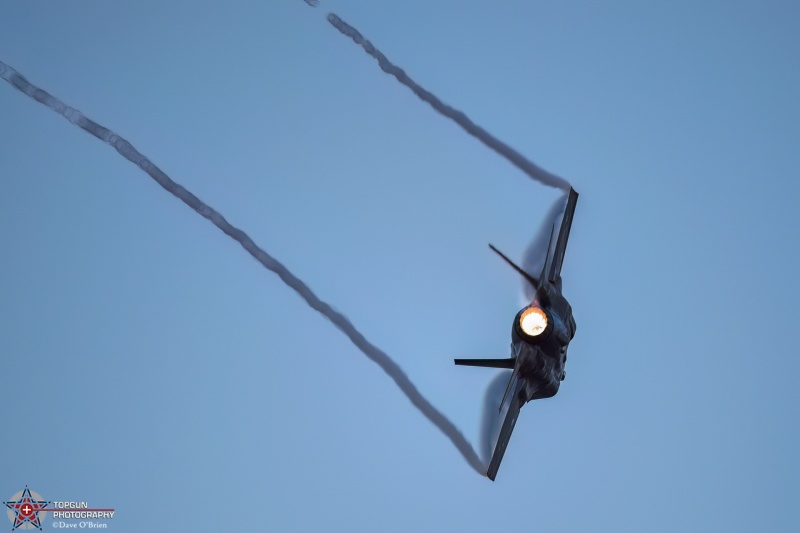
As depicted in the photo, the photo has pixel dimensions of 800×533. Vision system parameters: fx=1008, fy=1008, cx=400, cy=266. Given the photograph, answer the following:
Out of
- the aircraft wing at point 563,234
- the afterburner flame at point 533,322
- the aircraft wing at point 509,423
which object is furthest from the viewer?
the aircraft wing at point 563,234

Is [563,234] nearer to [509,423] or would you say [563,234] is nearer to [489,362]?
[489,362]

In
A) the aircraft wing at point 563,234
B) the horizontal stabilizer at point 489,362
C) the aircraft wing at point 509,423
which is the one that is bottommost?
the aircraft wing at point 509,423

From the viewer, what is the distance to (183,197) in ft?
117

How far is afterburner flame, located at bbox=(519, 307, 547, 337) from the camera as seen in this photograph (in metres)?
31.1

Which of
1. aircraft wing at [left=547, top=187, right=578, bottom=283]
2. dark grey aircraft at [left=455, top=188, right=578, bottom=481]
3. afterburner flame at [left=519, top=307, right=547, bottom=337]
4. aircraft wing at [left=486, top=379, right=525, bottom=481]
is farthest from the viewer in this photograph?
aircraft wing at [left=547, top=187, right=578, bottom=283]

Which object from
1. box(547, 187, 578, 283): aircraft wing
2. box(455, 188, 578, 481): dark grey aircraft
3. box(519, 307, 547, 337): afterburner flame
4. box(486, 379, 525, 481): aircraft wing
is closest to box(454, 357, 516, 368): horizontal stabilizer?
box(455, 188, 578, 481): dark grey aircraft

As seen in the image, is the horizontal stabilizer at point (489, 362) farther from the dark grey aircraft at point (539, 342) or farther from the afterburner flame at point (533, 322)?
the afterburner flame at point (533, 322)

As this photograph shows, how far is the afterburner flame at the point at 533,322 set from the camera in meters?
31.1

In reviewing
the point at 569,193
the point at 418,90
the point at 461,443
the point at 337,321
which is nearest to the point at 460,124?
the point at 418,90

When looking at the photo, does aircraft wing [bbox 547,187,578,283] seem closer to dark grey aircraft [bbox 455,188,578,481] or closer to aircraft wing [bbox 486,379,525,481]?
dark grey aircraft [bbox 455,188,578,481]

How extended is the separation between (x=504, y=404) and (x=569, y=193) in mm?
7638

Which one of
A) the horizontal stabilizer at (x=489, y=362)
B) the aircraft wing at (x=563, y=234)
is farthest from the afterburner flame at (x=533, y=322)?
the aircraft wing at (x=563, y=234)

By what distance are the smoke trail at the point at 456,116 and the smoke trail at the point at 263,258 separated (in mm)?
8271

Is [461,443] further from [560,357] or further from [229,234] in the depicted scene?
[229,234]
